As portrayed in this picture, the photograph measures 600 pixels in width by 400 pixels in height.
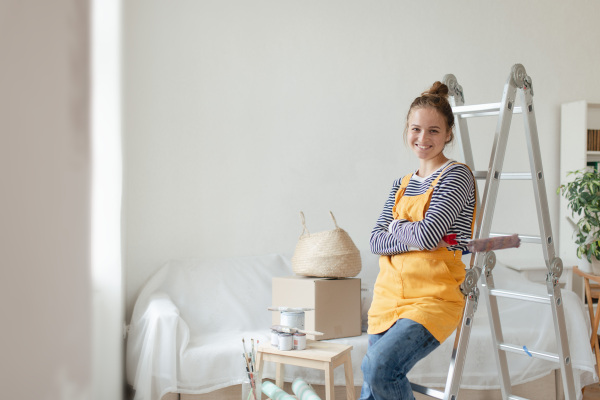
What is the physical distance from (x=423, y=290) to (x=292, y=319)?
0.77 metres

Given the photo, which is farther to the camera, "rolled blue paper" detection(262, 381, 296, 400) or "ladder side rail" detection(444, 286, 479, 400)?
"rolled blue paper" detection(262, 381, 296, 400)

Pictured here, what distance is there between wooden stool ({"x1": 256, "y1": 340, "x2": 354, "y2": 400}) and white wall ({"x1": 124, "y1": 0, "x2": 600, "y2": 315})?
116 cm

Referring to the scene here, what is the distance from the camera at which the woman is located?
1.71 metres

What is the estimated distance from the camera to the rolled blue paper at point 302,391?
2.26m

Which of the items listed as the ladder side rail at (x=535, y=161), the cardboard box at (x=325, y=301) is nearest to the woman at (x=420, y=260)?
the ladder side rail at (x=535, y=161)

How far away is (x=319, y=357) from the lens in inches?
88.6

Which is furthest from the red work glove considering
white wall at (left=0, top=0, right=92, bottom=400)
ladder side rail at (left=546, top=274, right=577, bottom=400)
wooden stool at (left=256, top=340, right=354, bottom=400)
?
white wall at (left=0, top=0, right=92, bottom=400)

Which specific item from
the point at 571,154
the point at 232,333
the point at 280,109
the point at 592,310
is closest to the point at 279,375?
the point at 232,333

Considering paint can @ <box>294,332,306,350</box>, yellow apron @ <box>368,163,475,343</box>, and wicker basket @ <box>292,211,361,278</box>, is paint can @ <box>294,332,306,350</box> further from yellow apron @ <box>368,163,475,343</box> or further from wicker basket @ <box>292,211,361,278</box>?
yellow apron @ <box>368,163,475,343</box>

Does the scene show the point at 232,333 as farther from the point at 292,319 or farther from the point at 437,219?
the point at 437,219

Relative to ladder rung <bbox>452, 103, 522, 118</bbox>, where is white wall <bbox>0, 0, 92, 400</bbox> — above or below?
below

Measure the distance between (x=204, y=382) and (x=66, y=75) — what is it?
2519mm

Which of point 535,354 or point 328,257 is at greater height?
point 328,257

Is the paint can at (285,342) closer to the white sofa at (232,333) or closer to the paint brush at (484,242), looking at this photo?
the white sofa at (232,333)
